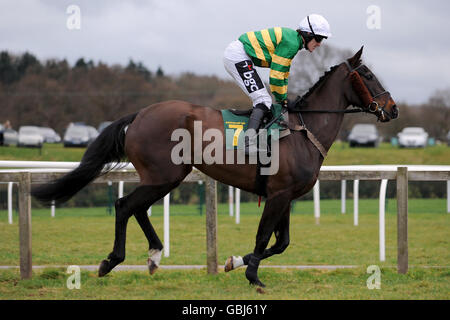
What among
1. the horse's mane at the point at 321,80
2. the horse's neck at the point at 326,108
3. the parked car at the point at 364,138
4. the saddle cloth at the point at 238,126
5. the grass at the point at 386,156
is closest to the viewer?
the saddle cloth at the point at 238,126

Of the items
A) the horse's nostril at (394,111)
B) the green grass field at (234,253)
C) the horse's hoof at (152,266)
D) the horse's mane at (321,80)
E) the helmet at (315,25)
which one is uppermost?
the helmet at (315,25)

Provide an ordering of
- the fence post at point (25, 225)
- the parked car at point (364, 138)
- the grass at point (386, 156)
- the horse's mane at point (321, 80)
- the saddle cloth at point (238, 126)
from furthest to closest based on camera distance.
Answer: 1. the parked car at point (364, 138)
2. the grass at point (386, 156)
3. the fence post at point (25, 225)
4. the horse's mane at point (321, 80)
5. the saddle cloth at point (238, 126)

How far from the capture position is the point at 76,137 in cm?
2839

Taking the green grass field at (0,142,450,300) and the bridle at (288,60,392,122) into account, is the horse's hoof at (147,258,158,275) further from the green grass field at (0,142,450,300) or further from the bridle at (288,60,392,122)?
the bridle at (288,60,392,122)

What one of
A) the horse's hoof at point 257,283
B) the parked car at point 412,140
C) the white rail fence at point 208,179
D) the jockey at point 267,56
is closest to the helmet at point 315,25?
the jockey at point 267,56

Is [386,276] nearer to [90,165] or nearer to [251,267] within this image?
[251,267]

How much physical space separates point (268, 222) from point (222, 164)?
678 millimetres

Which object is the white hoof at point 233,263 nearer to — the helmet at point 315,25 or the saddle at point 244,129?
the saddle at point 244,129

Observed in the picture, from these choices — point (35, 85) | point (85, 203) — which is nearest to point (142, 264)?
point (85, 203)

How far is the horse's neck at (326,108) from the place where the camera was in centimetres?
550

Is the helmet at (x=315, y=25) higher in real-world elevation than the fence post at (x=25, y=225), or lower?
higher

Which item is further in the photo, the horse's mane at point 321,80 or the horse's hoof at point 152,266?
the horse's mane at point 321,80
